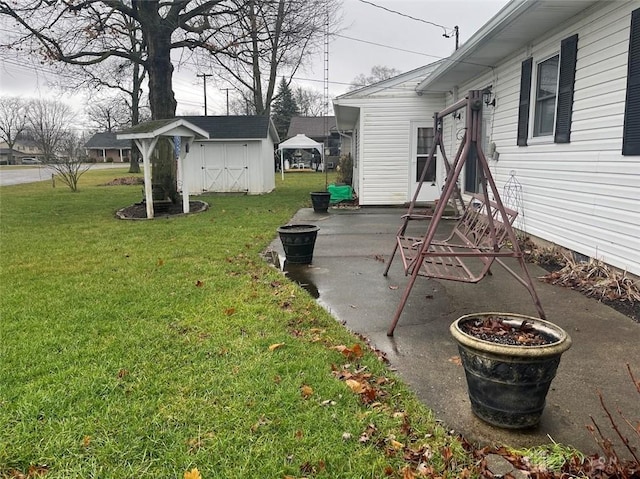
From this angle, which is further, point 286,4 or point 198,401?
point 286,4

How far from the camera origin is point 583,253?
5.50 meters

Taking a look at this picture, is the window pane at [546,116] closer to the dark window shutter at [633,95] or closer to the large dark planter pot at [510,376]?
the dark window shutter at [633,95]

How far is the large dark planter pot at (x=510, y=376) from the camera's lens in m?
2.25

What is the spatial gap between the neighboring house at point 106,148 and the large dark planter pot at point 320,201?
2528 inches

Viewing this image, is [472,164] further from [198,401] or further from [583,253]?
[198,401]

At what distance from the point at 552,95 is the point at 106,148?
74.4 metres

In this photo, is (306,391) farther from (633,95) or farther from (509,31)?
(509,31)

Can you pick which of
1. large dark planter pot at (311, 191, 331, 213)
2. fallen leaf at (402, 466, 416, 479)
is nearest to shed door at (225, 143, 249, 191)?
large dark planter pot at (311, 191, 331, 213)

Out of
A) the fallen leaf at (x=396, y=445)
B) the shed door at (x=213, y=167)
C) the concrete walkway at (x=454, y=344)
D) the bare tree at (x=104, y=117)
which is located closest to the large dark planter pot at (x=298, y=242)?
the concrete walkway at (x=454, y=344)

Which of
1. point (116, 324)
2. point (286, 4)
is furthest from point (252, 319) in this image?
point (286, 4)

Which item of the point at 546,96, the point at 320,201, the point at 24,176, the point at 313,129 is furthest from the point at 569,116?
the point at 313,129

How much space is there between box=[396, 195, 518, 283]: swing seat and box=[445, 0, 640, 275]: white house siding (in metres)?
1.06

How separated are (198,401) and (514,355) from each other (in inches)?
67.7

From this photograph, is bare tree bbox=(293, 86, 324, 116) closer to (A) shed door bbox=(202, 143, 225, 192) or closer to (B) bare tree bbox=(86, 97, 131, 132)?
(B) bare tree bbox=(86, 97, 131, 132)
